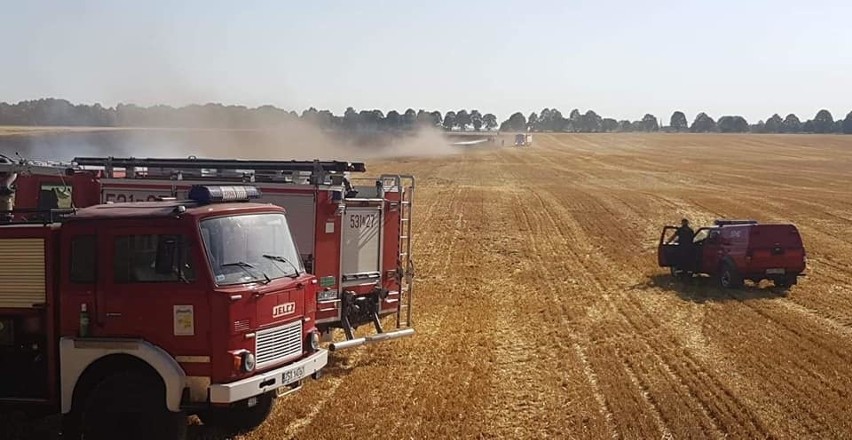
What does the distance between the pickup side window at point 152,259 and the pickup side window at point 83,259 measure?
242 mm

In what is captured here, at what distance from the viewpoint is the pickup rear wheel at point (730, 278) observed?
895 inches

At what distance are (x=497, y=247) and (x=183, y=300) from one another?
70.1 ft

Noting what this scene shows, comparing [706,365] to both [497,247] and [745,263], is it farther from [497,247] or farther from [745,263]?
[497,247]

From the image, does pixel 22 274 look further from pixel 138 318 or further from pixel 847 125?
pixel 847 125

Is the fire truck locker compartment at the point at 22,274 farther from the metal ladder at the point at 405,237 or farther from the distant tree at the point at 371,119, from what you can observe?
the distant tree at the point at 371,119

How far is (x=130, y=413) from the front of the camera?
9.29m

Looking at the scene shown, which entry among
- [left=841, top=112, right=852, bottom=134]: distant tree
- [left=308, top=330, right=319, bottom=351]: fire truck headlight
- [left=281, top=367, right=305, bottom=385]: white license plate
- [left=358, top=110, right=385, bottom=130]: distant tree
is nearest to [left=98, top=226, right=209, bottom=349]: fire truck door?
[left=281, top=367, right=305, bottom=385]: white license plate

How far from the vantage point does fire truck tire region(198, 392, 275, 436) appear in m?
10.8

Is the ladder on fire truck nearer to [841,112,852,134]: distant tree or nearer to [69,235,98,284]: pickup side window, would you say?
[69,235,98,284]: pickup side window

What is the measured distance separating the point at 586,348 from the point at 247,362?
8.08 metres

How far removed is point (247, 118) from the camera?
73.2 m

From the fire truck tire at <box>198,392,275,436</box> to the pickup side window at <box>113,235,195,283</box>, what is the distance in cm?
204

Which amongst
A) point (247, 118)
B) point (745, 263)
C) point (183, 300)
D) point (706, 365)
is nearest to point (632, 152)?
point (247, 118)

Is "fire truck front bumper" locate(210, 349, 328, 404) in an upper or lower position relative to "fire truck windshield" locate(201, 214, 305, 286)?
lower
